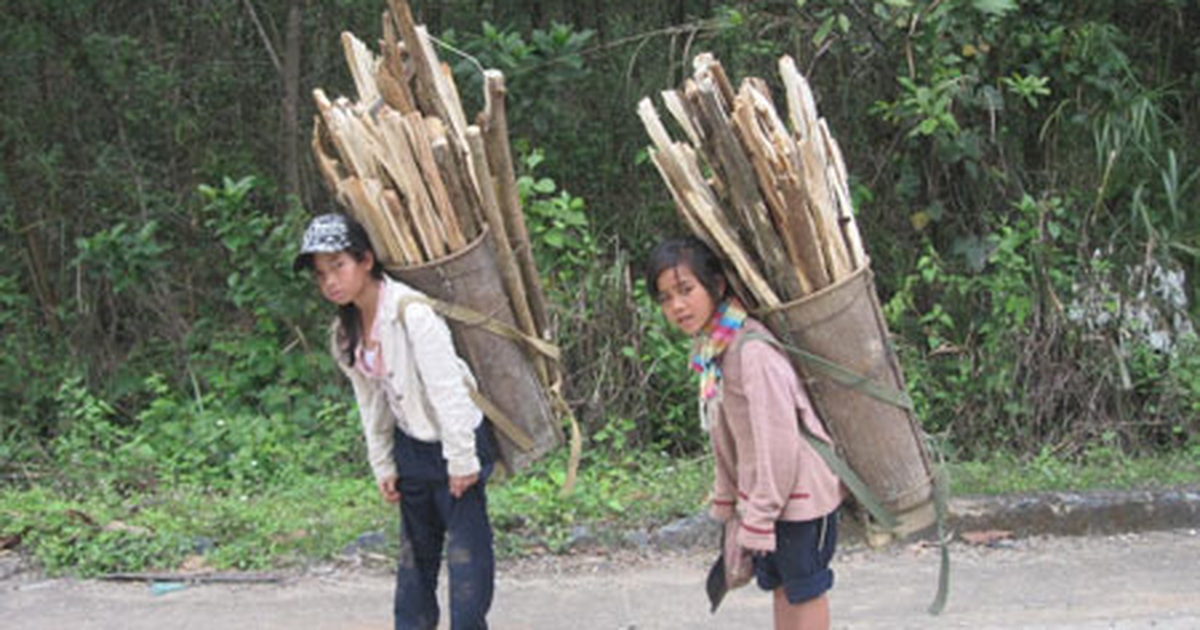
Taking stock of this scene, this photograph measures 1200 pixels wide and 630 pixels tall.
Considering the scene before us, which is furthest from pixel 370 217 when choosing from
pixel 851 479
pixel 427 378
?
pixel 851 479

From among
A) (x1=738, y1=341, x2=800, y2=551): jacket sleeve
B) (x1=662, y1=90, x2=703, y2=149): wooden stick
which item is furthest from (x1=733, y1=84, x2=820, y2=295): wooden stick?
(x1=738, y1=341, x2=800, y2=551): jacket sleeve

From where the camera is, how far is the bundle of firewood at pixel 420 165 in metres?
3.50

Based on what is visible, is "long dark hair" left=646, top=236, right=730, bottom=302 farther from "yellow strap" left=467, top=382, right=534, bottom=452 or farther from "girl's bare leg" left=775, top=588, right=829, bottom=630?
"girl's bare leg" left=775, top=588, right=829, bottom=630

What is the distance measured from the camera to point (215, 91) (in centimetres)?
848

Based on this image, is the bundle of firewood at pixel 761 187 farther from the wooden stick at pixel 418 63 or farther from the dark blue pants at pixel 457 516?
the dark blue pants at pixel 457 516

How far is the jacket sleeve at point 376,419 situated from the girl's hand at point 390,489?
11 millimetres

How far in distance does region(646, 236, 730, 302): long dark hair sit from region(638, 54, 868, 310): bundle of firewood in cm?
4

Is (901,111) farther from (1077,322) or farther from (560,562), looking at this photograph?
(560,562)

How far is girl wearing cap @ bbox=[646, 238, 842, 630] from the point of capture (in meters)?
3.12

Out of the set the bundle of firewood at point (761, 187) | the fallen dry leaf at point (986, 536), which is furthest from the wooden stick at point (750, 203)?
the fallen dry leaf at point (986, 536)

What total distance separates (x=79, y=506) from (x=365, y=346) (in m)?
2.38

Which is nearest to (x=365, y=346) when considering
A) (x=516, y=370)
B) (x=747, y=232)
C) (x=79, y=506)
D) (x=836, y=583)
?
(x=516, y=370)

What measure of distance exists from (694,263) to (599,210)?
181 inches

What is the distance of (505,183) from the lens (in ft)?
12.1
